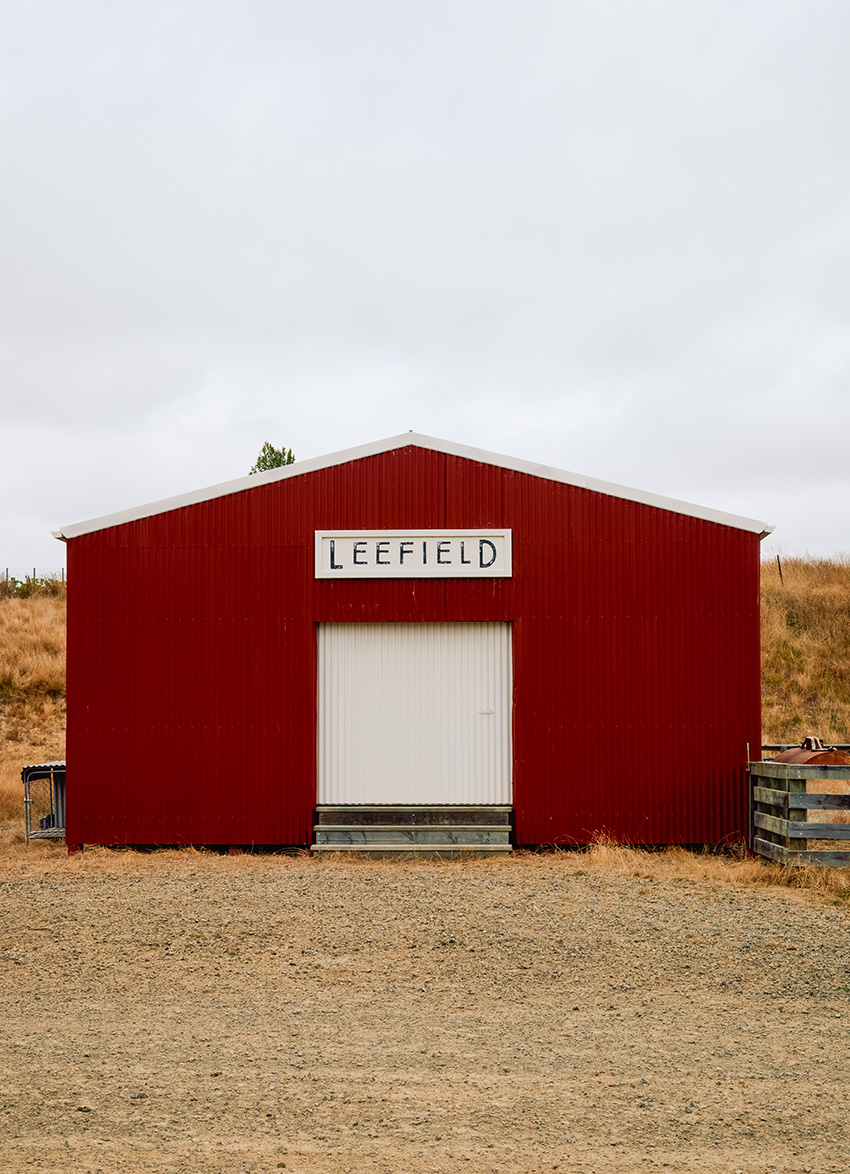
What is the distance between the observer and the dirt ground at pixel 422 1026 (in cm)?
475

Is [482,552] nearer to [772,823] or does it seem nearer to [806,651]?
[772,823]

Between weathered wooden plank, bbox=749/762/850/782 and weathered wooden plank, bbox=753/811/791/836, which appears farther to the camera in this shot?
weathered wooden plank, bbox=753/811/791/836

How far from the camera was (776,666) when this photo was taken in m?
Answer: 25.8

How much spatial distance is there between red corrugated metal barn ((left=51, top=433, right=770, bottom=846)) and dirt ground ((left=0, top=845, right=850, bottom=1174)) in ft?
6.50

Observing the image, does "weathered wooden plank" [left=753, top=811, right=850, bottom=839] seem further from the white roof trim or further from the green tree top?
the green tree top

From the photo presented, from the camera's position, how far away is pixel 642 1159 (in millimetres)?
4562

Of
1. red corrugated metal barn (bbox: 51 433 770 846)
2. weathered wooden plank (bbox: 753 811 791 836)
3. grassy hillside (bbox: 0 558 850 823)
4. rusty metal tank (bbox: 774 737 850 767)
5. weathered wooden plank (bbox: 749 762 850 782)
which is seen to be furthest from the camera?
grassy hillside (bbox: 0 558 850 823)

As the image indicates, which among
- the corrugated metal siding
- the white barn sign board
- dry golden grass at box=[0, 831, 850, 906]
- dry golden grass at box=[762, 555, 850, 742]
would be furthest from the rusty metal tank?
dry golden grass at box=[762, 555, 850, 742]

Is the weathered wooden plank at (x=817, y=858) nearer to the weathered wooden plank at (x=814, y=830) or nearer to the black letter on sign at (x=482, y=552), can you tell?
the weathered wooden plank at (x=814, y=830)

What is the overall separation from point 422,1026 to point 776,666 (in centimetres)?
2107

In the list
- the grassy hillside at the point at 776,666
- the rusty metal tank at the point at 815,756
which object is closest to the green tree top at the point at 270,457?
the grassy hillside at the point at 776,666

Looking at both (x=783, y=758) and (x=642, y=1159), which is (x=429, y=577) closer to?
(x=783, y=758)

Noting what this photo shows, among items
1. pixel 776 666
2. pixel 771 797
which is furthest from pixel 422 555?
pixel 776 666

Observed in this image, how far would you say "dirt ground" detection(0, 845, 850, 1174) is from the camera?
15.6ft
